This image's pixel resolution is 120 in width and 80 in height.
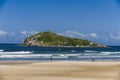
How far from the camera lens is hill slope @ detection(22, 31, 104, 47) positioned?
11206cm

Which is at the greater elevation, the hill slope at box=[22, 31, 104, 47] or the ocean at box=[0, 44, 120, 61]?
the hill slope at box=[22, 31, 104, 47]

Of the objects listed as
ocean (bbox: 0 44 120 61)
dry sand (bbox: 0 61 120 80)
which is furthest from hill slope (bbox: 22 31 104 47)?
dry sand (bbox: 0 61 120 80)

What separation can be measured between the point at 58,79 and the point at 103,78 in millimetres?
1800

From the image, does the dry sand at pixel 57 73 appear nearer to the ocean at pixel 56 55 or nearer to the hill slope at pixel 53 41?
the ocean at pixel 56 55

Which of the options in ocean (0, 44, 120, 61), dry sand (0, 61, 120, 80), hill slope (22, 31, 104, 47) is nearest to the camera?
dry sand (0, 61, 120, 80)

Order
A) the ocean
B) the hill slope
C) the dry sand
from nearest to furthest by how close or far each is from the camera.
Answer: the dry sand → the ocean → the hill slope

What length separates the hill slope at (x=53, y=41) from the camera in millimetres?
112062

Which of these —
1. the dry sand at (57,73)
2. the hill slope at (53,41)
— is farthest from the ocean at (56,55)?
the hill slope at (53,41)

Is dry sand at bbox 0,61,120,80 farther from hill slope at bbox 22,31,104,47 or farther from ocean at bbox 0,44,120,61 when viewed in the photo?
hill slope at bbox 22,31,104,47

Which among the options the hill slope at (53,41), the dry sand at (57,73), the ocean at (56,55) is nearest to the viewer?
the dry sand at (57,73)

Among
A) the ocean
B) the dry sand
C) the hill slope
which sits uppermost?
the hill slope

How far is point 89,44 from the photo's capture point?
114 m

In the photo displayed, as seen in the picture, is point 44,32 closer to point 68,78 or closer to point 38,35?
point 38,35

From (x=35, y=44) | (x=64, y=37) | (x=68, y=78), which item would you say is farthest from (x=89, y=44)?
(x=68, y=78)
